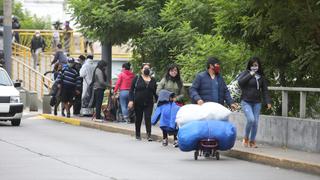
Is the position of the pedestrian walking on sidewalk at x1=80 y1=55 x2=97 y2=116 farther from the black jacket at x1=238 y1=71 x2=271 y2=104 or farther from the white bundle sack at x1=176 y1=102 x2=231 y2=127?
the white bundle sack at x1=176 y1=102 x2=231 y2=127

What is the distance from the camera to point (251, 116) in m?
15.4

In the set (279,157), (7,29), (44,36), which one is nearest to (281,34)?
(279,157)

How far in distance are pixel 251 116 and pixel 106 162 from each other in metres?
3.20

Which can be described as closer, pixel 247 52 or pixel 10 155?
pixel 10 155

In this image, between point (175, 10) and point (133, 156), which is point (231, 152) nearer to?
point (133, 156)

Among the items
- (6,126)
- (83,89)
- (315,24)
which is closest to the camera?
(315,24)

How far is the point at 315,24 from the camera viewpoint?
14125mm

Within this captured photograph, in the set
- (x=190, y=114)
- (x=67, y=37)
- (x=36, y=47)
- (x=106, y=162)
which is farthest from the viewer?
(x=67, y=37)

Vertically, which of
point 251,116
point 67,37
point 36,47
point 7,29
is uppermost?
point 67,37

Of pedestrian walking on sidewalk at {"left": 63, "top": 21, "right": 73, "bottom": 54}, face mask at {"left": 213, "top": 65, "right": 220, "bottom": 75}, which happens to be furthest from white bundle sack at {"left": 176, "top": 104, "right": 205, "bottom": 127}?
pedestrian walking on sidewalk at {"left": 63, "top": 21, "right": 73, "bottom": 54}

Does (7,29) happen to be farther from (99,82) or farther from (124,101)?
(124,101)

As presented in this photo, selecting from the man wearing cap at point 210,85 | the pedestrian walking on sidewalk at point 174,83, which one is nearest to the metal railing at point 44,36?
the pedestrian walking on sidewalk at point 174,83

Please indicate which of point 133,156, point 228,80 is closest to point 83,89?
point 228,80

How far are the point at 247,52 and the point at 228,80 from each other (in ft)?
4.40
